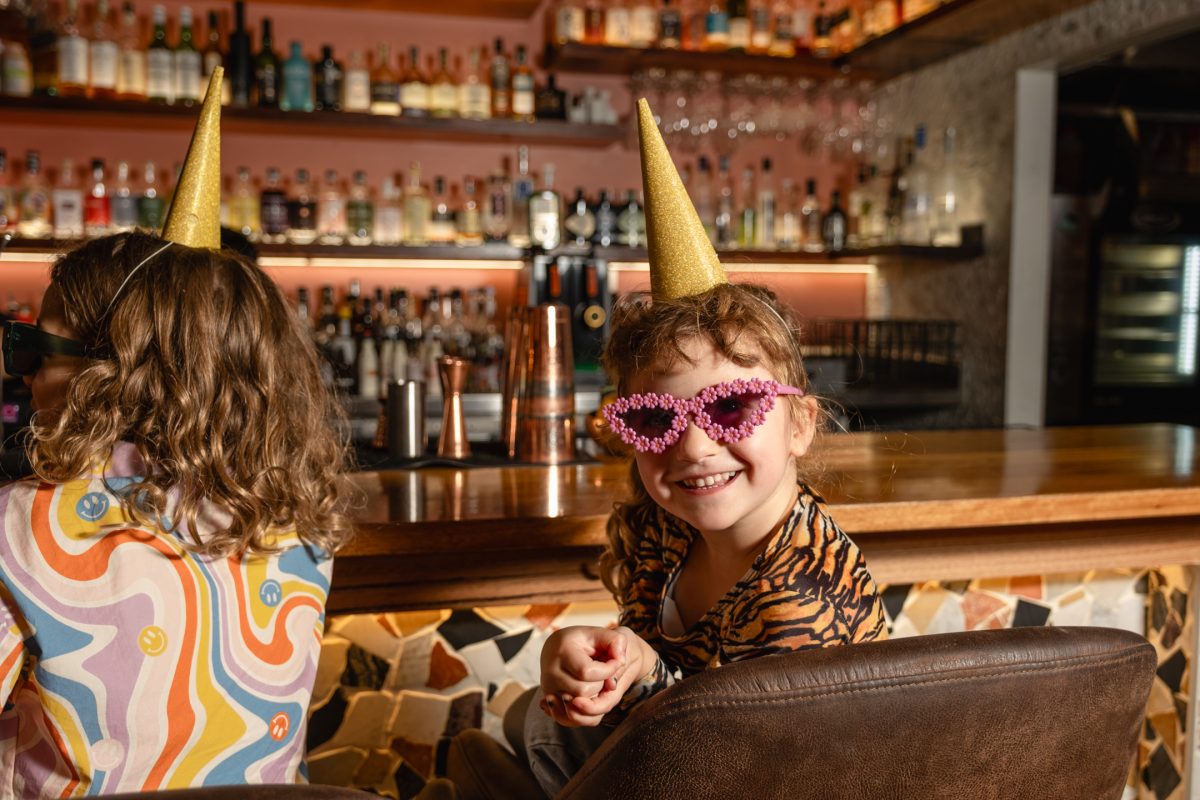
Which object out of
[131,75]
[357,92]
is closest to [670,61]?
[357,92]

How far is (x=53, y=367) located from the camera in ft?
3.59

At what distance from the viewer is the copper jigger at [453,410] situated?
1902mm

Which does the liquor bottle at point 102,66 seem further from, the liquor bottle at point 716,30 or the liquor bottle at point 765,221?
the liquor bottle at point 765,221

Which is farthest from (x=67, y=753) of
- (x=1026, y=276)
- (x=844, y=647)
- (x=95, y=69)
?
(x=1026, y=276)

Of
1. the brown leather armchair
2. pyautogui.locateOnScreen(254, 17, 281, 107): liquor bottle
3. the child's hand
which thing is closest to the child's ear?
the child's hand

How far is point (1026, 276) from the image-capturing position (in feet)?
12.3

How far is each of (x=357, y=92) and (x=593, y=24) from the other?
40.9 inches

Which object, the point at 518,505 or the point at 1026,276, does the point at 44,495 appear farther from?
A: the point at 1026,276

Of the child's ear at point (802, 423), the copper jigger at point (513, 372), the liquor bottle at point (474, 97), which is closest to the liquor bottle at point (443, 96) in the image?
the liquor bottle at point (474, 97)

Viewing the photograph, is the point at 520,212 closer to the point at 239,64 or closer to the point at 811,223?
the point at 239,64

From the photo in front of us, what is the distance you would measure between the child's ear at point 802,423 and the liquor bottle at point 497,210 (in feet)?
10.1

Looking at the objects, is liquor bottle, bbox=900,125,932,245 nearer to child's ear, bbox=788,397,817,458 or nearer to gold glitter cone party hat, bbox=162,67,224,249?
child's ear, bbox=788,397,817,458

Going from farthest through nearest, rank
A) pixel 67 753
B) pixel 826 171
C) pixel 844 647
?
1. pixel 826 171
2. pixel 67 753
3. pixel 844 647

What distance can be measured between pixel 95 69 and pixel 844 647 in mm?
3850
